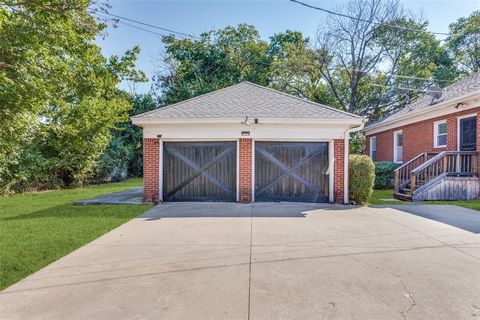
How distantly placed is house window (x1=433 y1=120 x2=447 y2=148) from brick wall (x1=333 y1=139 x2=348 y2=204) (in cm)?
649

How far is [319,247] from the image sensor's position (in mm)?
4902

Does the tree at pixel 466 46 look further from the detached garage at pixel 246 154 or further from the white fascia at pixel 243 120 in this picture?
the detached garage at pixel 246 154

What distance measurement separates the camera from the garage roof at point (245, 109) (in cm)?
924

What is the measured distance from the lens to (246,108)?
394 inches

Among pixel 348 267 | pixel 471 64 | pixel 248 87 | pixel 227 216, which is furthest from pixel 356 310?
pixel 471 64

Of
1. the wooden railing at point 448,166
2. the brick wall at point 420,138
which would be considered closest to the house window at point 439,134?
the brick wall at point 420,138

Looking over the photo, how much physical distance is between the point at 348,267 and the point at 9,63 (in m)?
8.07

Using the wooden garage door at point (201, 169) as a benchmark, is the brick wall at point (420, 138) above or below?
above

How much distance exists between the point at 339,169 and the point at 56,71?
8272 mm

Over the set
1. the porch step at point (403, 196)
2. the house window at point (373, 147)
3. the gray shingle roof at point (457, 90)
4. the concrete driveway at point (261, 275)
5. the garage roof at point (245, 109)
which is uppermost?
the gray shingle roof at point (457, 90)

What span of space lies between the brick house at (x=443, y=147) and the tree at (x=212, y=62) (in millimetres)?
14441

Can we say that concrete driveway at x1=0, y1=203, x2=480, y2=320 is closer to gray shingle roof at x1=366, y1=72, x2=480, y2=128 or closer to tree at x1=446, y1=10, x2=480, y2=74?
gray shingle roof at x1=366, y1=72, x2=480, y2=128

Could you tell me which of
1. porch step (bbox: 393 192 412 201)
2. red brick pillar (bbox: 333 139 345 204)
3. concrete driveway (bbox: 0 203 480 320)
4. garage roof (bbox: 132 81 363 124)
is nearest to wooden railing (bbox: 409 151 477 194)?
porch step (bbox: 393 192 412 201)

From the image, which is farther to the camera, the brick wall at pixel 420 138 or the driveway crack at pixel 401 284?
the brick wall at pixel 420 138
